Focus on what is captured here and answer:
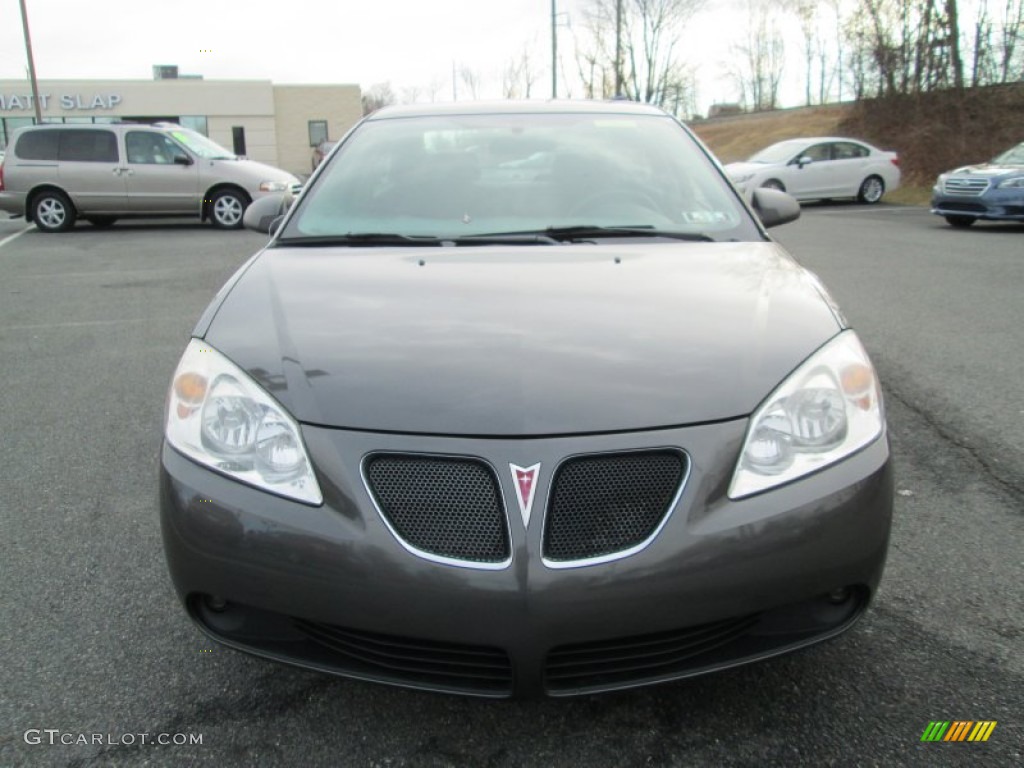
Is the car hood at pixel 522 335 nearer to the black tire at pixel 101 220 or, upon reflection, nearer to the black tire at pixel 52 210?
the black tire at pixel 52 210

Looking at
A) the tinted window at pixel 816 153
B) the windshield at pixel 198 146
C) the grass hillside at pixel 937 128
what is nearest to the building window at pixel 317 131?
the grass hillside at pixel 937 128

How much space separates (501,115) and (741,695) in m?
2.41

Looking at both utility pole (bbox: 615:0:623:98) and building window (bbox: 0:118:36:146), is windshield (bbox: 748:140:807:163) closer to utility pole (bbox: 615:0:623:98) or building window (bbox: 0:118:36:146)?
utility pole (bbox: 615:0:623:98)

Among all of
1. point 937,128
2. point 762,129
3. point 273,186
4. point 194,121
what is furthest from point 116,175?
point 762,129

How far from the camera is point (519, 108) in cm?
362

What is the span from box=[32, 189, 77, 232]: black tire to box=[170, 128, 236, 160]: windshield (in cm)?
219

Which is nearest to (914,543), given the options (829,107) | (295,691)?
(295,691)

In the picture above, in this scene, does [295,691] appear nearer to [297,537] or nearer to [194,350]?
[297,537]

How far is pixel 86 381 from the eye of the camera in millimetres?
5211

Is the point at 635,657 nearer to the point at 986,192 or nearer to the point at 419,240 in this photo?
the point at 419,240

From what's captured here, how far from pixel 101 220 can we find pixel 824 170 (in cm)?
1513

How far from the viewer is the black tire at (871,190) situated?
2023cm

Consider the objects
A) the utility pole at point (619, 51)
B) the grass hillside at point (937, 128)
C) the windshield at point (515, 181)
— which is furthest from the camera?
the utility pole at point (619, 51)

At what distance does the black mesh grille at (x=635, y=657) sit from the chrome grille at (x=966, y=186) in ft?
44.2
